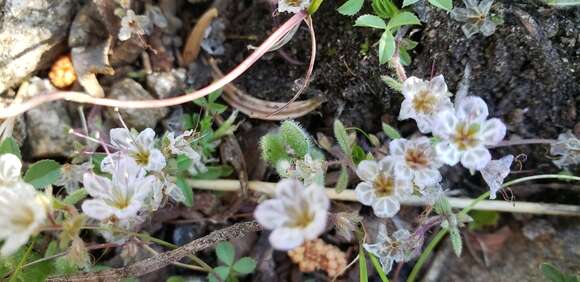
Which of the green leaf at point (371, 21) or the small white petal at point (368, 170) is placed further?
the green leaf at point (371, 21)

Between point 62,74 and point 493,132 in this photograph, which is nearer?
point 493,132

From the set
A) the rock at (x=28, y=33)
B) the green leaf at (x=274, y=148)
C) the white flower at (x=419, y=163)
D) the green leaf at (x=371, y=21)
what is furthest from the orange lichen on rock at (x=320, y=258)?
the rock at (x=28, y=33)

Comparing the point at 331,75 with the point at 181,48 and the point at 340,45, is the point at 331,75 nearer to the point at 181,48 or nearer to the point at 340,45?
the point at 340,45

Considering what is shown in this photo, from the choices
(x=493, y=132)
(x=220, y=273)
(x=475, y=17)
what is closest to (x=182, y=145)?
(x=220, y=273)

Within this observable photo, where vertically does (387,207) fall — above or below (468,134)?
below

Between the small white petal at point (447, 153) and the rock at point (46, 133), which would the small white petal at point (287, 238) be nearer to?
the small white petal at point (447, 153)

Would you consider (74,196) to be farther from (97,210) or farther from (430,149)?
(430,149)

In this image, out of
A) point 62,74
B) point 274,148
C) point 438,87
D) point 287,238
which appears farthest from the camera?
point 62,74

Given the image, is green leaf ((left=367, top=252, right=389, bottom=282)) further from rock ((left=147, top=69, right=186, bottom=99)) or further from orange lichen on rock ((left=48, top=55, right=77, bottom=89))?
orange lichen on rock ((left=48, top=55, right=77, bottom=89))
